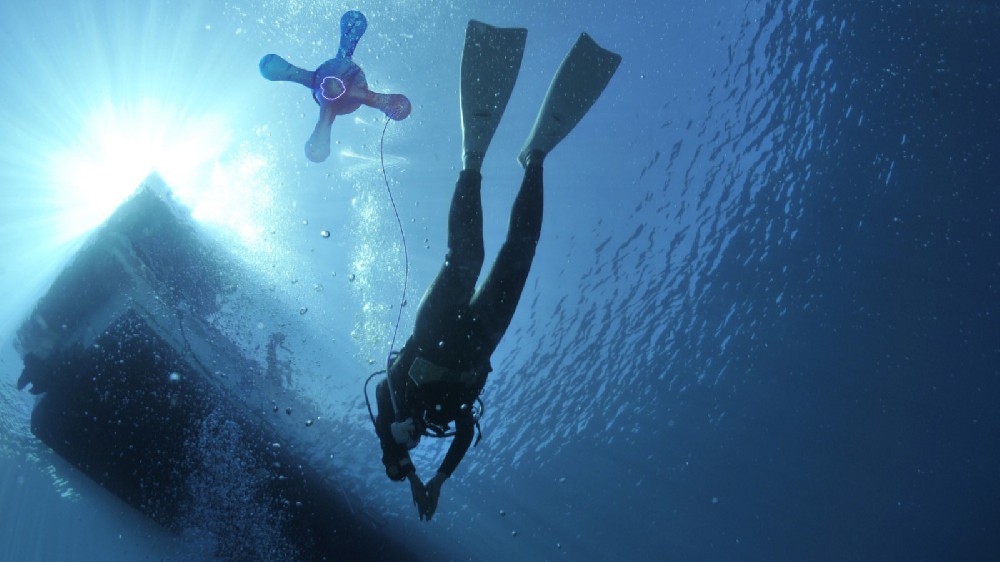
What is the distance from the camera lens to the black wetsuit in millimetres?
4047

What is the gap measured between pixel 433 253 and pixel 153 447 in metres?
10.5

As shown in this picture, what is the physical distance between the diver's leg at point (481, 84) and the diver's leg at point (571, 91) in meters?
0.47

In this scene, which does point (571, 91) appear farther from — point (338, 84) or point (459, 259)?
point (338, 84)

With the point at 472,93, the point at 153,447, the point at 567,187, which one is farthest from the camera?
the point at 153,447

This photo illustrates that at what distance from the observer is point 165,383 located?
13.2 m

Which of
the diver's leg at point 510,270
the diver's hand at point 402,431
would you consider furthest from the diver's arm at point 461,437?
the diver's leg at point 510,270

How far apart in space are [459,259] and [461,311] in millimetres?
428

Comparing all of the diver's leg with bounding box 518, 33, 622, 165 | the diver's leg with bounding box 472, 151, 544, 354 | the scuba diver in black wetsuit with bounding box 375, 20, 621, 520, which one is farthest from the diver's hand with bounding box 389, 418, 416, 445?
the diver's leg with bounding box 518, 33, 622, 165

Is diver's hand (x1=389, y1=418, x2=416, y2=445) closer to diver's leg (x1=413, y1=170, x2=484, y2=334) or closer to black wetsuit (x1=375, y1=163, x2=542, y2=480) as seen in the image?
black wetsuit (x1=375, y1=163, x2=542, y2=480)

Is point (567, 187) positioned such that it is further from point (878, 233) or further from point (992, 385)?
point (992, 385)

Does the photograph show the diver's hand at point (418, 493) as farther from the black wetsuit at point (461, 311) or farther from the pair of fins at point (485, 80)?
the pair of fins at point (485, 80)

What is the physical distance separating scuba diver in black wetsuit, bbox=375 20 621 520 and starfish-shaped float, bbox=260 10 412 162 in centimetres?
83

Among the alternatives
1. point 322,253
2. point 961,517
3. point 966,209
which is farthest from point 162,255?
point 961,517

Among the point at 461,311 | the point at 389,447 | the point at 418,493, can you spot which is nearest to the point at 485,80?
the point at 461,311
